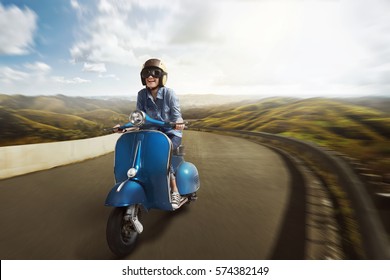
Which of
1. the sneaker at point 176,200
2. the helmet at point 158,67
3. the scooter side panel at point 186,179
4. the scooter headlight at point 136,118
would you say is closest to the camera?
the scooter headlight at point 136,118

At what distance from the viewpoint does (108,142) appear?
12383 millimetres

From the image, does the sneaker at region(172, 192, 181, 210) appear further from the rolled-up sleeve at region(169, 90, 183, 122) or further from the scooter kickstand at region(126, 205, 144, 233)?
the rolled-up sleeve at region(169, 90, 183, 122)

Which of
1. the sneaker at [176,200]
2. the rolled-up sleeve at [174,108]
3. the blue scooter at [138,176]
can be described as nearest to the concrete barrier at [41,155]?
Result: the blue scooter at [138,176]

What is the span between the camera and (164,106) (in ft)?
12.8

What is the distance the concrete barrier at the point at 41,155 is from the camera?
6977 millimetres

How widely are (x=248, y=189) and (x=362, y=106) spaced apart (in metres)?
22.0

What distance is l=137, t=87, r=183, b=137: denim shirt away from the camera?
3.90m

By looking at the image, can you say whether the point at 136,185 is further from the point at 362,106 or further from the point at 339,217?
the point at 362,106

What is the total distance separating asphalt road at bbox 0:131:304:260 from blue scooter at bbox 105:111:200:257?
29cm

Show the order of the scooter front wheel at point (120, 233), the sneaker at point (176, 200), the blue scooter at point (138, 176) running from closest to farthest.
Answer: the scooter front wheel at point (120, 233)
the blue scooter at point (138, 176)
the sneaker at point (176, 200)

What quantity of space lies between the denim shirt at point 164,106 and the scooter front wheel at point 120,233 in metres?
1.31

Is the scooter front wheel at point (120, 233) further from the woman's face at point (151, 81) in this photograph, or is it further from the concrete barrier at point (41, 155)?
the concrete barrier at point (41, 155)

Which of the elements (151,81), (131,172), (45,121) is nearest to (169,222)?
(131,172)
